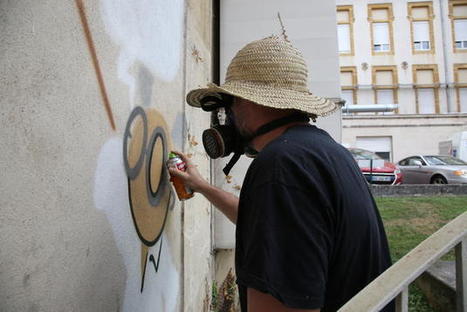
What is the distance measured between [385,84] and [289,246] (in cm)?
2792

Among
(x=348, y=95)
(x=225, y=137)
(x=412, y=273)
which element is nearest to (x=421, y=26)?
(x=348, y=95)

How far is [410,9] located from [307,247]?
29.9 m

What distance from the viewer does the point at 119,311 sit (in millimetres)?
1684

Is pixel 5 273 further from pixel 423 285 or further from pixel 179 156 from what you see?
pixel 423 285

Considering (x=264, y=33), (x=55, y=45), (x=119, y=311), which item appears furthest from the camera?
(x=264, y=33)

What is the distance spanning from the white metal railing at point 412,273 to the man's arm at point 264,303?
0.51ft

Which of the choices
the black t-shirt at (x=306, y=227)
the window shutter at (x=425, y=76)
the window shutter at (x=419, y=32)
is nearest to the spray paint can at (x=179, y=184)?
the black t-shirt at (x=306, y=227)

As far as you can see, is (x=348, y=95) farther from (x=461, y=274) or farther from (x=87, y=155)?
(x=87, y=155)

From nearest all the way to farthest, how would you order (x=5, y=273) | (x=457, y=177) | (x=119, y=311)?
1. (x=5, y=273)
2. (x=119, y=311)
3. (x=457, y=177)

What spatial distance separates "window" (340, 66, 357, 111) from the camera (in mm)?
26297

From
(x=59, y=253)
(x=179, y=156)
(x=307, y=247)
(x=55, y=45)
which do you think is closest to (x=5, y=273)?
(x=59, y=253)

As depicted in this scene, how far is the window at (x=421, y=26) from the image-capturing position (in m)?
26.2

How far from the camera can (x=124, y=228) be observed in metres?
1.75

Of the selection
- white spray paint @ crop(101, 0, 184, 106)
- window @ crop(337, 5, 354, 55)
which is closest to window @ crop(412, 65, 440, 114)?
window @ crop(337, 5, 354, 55)
